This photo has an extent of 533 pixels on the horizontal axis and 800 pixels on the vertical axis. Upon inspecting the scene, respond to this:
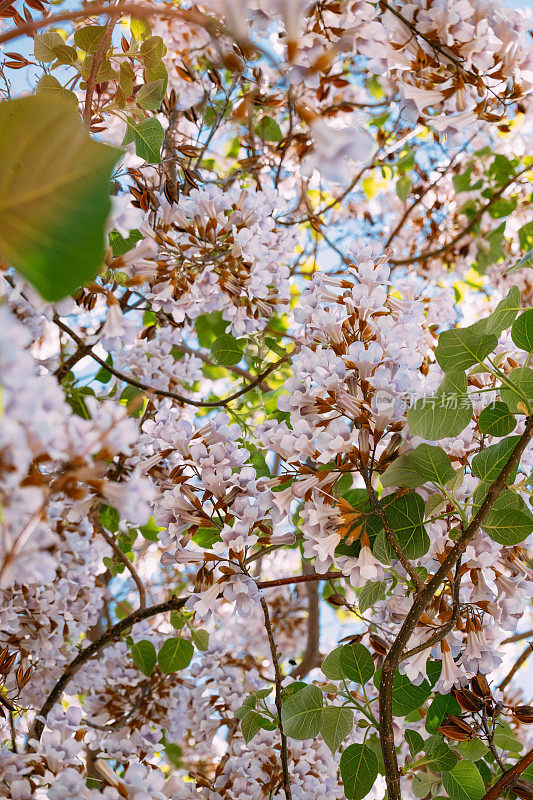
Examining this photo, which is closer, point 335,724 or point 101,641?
point 335,724

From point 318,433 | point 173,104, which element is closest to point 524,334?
point 318,433

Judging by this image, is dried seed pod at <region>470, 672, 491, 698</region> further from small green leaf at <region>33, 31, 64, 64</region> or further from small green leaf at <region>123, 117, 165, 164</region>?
small green leaf at <region>33, 31, 64, 64</region>

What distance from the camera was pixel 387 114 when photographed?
2068 mm

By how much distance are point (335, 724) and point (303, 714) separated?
0.14 ft

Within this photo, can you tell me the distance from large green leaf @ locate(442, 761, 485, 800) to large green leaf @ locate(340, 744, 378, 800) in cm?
9

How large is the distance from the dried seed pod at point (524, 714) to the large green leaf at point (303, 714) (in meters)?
0.23

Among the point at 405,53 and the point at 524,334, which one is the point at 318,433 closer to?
the point at 524,334

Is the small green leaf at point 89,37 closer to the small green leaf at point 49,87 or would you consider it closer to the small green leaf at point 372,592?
the small green leaf at point 49,87

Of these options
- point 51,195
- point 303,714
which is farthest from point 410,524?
point 51,195

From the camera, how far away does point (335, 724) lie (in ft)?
2.85

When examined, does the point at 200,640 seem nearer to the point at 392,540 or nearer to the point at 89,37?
the point at 392,540

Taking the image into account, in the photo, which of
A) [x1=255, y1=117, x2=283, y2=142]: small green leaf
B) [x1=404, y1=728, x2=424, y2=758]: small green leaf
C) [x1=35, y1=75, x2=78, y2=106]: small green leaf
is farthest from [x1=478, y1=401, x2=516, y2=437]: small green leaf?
[x1=255, y1=117, x2=283, y2=142]: small green leaf

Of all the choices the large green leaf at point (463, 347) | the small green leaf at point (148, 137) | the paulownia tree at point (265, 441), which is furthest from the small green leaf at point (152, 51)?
the large green leaf at point (463, 347)

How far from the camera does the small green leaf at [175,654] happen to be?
1.23 metres
